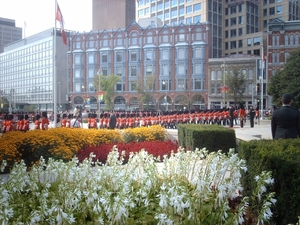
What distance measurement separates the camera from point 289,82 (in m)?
40.4

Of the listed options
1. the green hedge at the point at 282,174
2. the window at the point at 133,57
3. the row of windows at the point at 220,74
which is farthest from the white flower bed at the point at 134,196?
the window at the point at 133,57

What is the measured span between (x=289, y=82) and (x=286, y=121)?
36.0 meters

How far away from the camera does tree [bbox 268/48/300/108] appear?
38906mm

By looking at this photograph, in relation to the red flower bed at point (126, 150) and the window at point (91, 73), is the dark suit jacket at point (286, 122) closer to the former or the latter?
the red flower bed at point (126, 150)

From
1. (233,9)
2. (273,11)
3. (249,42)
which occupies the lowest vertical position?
(249,42)

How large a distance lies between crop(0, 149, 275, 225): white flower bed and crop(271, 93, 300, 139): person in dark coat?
237cm

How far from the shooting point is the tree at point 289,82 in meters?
38.9

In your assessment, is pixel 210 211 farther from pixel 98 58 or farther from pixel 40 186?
pixel 98 58

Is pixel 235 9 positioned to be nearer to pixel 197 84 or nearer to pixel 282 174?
pixel 197 84

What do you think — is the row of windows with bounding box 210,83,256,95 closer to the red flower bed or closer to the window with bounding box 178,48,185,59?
the window with bounding box 178,48,185,59

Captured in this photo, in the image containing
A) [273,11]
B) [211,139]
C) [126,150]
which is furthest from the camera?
[273,11]

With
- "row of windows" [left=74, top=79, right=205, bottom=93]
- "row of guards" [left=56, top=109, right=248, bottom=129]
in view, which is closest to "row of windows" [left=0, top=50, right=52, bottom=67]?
"row of windows" [left=74, top=79, right=205, bottom=93]

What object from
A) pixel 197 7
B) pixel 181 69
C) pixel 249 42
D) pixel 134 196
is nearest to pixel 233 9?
pixel 197 7

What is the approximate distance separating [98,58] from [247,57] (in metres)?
33.4
